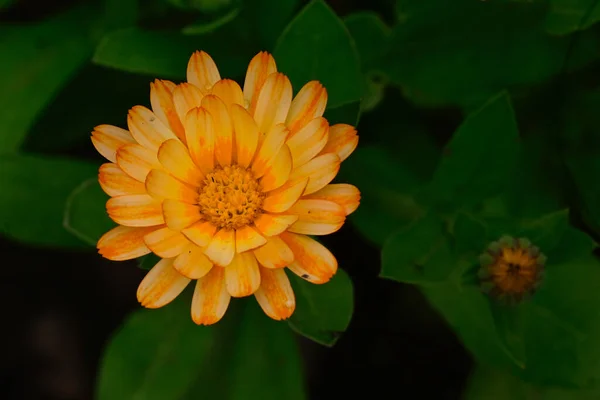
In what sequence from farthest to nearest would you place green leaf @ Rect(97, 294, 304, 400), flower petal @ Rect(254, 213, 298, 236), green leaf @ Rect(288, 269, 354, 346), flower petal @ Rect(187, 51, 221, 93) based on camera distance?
1. green leaf @ Rect(97, 294, 304, 400)
2. green leaf @ Rect(288, 269, 354, 346)
3. flower petal @ Rect(187, 51, 221, 93)
4. flower petal @ Rect(254, 213, 298, 236)

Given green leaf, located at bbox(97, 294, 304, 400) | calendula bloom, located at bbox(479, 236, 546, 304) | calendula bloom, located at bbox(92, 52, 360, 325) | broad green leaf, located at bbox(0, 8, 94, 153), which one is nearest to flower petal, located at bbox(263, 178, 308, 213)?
calendula bloom, located at bbox(92, 52, 360, 325)

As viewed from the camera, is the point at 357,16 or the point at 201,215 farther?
the point at 357,16

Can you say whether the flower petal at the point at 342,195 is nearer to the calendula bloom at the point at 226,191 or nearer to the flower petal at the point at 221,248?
the calendula bloom at the point at 226,191

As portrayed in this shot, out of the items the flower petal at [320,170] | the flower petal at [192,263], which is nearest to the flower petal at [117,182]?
the flower petal at [192,263]

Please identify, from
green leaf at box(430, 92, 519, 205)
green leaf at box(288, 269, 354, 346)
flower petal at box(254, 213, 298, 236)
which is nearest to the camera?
flower petal at box(254, 213, 298, 236)

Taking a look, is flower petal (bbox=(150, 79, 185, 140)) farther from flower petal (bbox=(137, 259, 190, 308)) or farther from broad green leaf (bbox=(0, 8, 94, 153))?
broad green leaf (bbox=(0, 8, 94, 153))

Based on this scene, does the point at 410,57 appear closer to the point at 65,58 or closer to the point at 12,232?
the point at 65,58

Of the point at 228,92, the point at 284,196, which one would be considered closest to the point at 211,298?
the point at 284,196

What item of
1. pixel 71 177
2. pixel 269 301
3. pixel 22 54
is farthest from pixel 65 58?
pixel 269 301
